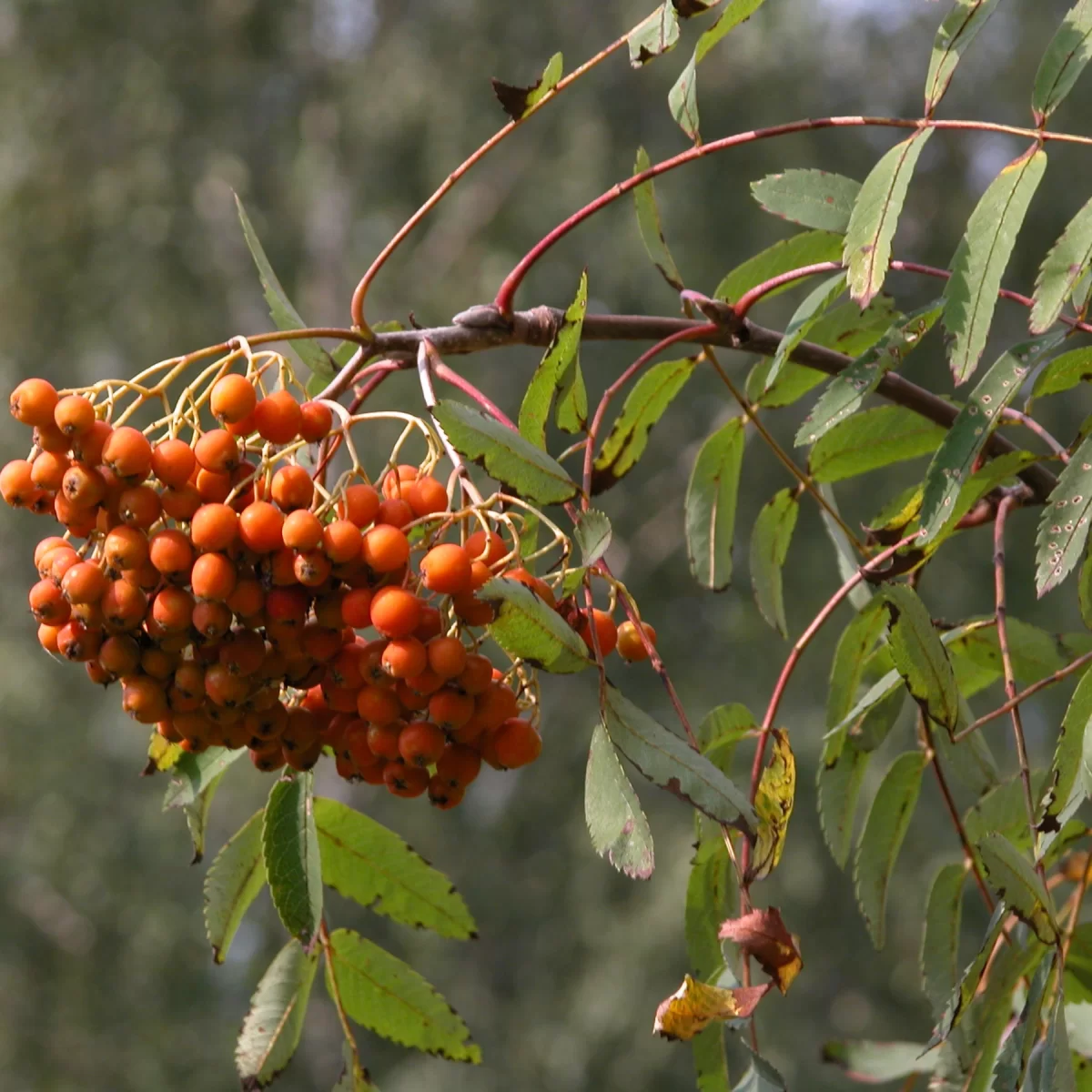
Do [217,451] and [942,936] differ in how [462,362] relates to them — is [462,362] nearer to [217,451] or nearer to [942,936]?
[942,936]

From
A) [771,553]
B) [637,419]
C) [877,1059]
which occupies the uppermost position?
[637,419]

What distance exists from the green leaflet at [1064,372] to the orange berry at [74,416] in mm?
578

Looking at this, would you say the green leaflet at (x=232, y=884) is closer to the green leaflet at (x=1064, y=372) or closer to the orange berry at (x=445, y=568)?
the orange berry at (x=445, y=568)

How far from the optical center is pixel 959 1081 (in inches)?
37.6

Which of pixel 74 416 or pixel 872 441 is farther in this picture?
pixel 872 441

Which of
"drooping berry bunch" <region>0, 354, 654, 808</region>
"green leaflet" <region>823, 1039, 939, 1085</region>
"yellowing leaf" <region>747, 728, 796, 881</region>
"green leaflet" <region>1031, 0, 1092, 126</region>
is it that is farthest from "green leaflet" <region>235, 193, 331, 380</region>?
"green leaflet" <region>823, 1039, 939, 1085</region>

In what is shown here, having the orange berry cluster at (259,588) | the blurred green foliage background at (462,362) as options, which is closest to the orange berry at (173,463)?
the orange berry cluster at (259,588)

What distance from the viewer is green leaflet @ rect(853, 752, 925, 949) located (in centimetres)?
106

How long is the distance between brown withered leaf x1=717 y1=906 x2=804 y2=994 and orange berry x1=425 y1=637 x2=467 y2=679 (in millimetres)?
213

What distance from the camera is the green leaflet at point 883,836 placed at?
3.46ft

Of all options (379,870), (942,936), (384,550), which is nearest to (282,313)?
(384,550)

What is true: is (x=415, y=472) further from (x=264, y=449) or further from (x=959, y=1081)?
(x=959, y=1081)

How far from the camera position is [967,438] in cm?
80

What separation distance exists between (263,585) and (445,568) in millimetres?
111
